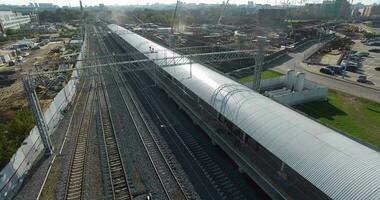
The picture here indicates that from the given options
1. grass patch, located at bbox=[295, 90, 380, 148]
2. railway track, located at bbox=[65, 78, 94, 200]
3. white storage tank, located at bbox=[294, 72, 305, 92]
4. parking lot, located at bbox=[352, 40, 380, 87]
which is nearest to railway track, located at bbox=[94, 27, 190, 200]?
railway track, located at bbox=[65, 78, 94, 200]

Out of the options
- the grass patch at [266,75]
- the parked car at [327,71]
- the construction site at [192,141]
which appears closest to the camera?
the construction site at [192,141]

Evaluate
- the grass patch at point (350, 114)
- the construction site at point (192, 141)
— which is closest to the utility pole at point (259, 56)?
the construction site at point (192, 141)

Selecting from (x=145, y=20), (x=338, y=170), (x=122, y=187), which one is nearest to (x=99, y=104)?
(x=122, y=187)

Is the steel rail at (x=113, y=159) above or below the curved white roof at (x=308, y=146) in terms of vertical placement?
below

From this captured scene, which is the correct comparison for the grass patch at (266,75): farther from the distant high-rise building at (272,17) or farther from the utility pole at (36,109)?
the distant high-rise building at (272,17)

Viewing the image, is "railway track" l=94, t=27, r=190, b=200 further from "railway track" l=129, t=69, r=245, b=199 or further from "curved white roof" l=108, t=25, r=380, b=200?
"curved white roof" l=108, t=25, r=380, b=200

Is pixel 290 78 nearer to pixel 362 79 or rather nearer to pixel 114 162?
pixel 362 79

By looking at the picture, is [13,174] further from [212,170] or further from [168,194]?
[212,170]
